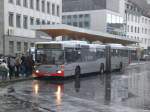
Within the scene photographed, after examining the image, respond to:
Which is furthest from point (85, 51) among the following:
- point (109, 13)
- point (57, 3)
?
point (109, 13)

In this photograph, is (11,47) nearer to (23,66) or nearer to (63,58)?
(23,66)

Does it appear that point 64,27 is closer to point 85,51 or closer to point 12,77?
point 85,51

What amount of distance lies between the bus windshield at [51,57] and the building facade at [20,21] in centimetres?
2481

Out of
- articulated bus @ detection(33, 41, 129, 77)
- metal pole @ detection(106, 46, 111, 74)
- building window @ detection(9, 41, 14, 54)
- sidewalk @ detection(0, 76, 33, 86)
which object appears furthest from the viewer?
building window @ detection(9, 41, 14, 54)

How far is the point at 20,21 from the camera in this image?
5809 centimetres

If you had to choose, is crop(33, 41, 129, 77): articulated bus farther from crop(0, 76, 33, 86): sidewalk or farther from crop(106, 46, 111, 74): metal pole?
crop(106, 46, 111, 74): metal pole

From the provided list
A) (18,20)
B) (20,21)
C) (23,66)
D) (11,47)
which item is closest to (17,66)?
(23,66)

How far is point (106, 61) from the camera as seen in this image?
38.7m

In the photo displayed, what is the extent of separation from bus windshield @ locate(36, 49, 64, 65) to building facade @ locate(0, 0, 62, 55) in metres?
24.8

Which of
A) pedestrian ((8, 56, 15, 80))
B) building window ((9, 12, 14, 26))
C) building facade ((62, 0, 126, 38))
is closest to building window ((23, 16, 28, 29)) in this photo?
building window ((9, 12, 14, 26))

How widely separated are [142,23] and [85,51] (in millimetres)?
91147

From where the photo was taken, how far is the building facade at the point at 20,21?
176 feet

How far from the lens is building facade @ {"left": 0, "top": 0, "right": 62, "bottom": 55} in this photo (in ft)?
176

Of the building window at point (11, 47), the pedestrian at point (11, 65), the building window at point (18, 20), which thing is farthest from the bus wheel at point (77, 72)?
the building window at point (18, 20)
